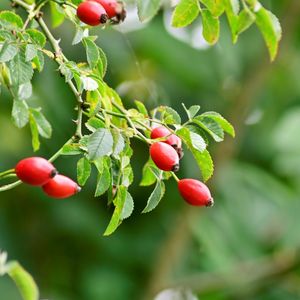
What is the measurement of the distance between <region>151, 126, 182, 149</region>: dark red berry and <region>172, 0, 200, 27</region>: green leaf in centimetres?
22

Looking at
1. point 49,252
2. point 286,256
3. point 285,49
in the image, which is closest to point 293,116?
point 285,49

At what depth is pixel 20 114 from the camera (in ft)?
5.02

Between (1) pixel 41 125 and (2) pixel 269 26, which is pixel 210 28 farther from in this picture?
(1) pixel 41 125

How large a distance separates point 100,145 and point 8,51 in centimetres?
20

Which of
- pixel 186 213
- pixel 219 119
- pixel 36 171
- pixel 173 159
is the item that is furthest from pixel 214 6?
pixel 186 213

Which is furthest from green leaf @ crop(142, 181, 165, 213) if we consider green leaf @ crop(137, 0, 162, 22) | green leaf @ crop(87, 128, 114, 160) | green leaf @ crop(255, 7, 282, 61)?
green leaf @ crop(255, 7, 282, 61)

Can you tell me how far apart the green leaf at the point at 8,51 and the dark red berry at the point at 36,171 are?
149 millimetres

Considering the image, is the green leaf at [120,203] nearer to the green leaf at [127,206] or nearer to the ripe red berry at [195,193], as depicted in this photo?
the green leaf at [127,206]

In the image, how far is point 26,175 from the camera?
4.21ft

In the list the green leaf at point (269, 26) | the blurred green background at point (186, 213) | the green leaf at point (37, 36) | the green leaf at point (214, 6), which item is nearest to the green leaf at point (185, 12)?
the green leaf at point (214, 6)

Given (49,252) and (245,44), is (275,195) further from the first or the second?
(49,252)

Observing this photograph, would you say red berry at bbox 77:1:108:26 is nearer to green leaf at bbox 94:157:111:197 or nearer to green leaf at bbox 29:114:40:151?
green leaf at bbox 94:157:111:197

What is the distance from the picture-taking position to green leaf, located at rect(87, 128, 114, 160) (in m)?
1.21

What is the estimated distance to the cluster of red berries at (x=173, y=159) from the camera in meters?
1.27
